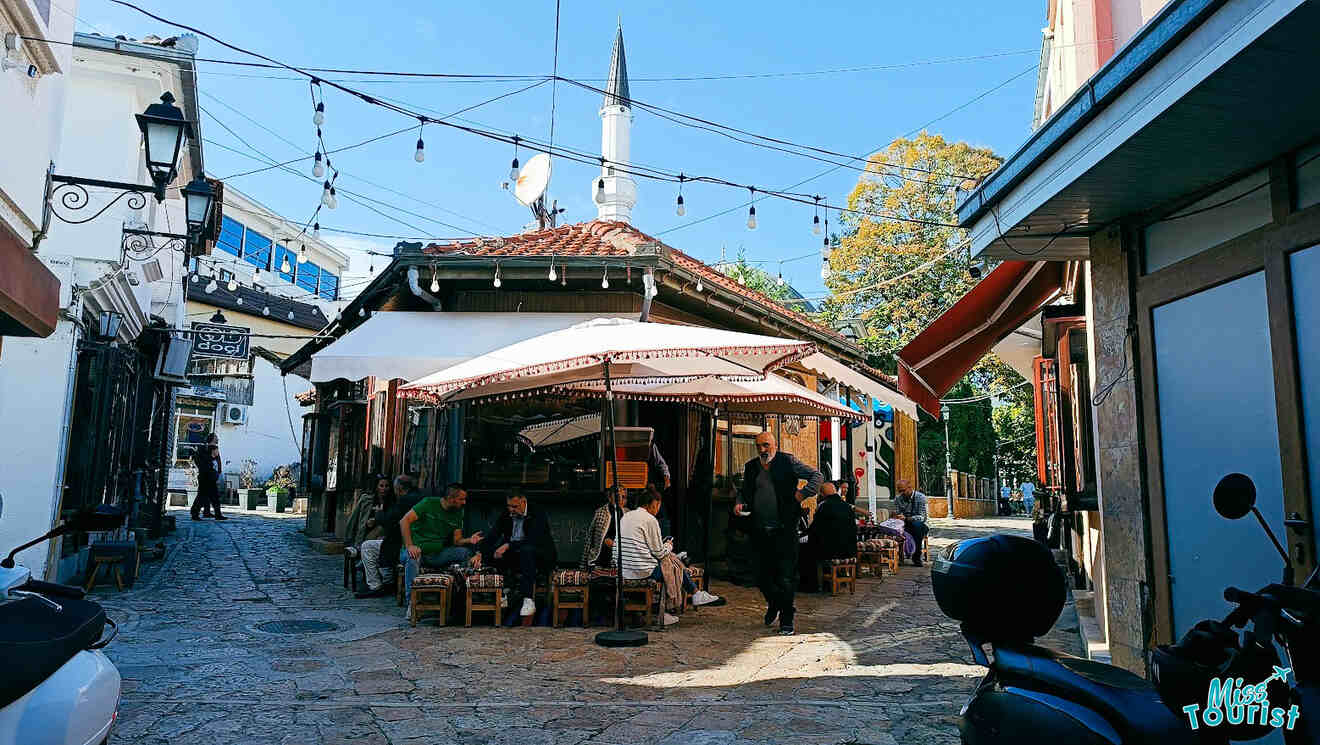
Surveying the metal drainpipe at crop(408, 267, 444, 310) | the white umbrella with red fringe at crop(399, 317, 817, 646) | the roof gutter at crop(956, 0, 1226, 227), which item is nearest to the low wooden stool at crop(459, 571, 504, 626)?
the white umbrella with red fringe at crop(399, 317, 817, 646)

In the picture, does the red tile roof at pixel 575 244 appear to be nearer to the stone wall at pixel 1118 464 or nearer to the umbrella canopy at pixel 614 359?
the umbrella canopy at pixel 614 359

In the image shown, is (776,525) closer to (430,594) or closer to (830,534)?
(830,534)

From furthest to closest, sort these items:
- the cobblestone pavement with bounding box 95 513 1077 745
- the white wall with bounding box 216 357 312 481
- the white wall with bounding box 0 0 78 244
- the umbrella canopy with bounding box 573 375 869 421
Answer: the white wall with bounding box 216 357 312 481, the umbrella canopy with bounding box 573 375 869 421, the white wall with bounding box 0 0 78 244, the cobblestone pavement with bounding box 95 513 1077 745

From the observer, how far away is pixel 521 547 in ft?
25.4

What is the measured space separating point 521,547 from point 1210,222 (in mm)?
5786

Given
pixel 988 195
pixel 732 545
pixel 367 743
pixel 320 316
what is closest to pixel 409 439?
pixel 732 545

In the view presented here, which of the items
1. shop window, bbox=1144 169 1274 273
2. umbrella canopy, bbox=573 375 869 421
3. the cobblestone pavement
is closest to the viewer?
shop window, bbox=1144 169 1274 273

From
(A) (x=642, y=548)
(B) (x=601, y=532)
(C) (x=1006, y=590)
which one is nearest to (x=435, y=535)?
(B) (x=601, y=532)

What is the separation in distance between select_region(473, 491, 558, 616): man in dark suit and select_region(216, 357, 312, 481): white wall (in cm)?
2145

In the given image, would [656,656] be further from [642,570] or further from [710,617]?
[710,617]

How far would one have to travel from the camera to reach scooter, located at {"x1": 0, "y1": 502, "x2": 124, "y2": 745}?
7.11 feet

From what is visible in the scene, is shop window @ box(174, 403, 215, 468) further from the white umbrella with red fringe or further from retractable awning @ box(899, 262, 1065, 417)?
retractable awning @ box(899, 262, 1065, 417)

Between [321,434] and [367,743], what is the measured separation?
1369 centimetres

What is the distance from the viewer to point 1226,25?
271 cm
